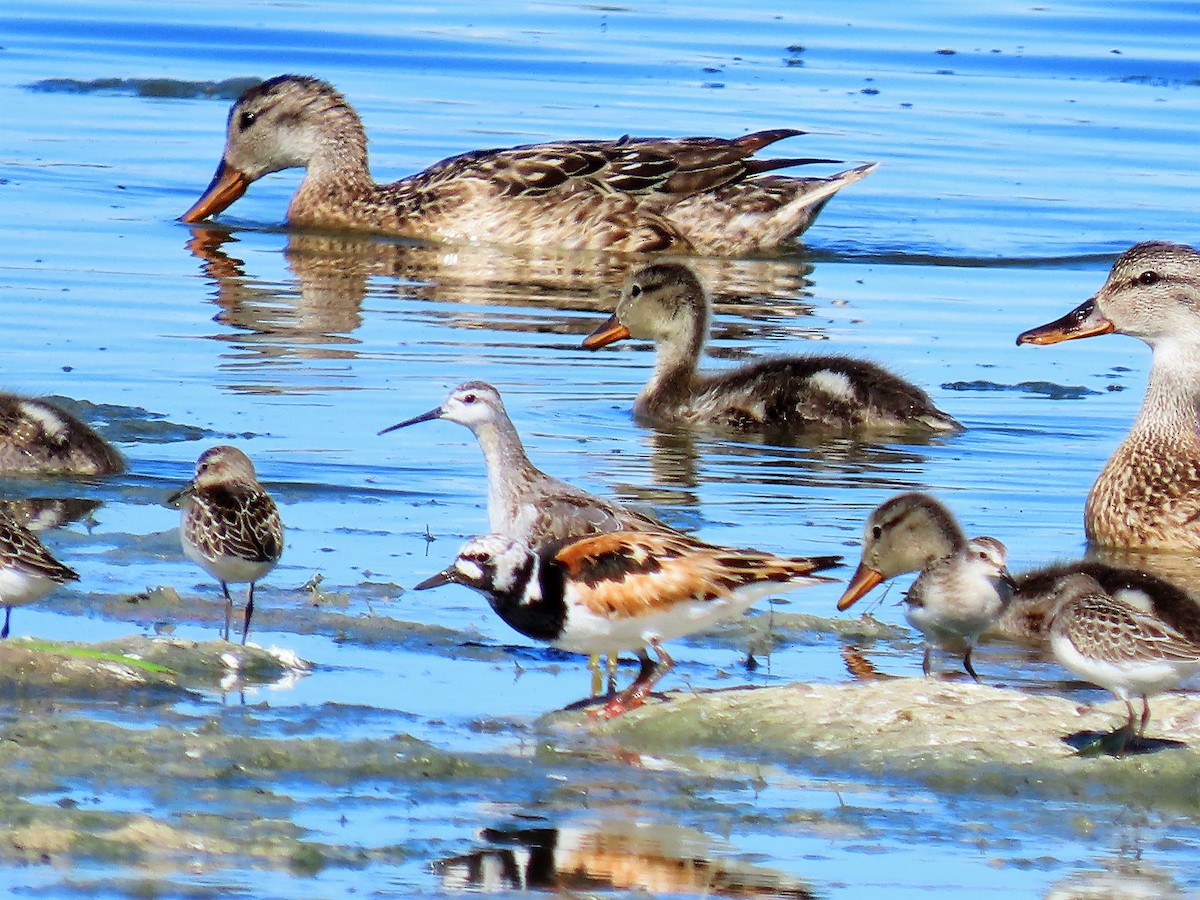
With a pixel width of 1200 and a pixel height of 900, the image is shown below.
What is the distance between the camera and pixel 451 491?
9664 mm

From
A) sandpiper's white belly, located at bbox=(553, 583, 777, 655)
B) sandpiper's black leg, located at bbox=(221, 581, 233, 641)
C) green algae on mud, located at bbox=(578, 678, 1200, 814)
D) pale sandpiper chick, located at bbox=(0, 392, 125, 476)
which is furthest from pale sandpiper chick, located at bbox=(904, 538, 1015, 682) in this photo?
pale sandpiper chick, located at bbox=(0, 392, 125, 476)

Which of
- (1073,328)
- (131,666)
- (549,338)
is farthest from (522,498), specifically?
(549,338)

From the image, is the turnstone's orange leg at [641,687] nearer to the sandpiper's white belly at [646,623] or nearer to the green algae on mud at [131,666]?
the sandpiper's white belly at [646,623]

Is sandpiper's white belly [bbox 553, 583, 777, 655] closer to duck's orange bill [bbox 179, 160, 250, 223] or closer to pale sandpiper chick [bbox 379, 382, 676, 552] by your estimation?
pale sandpiper chick [bbox 379, 382, 676, 552]

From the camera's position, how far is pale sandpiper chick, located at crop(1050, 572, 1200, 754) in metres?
6.29

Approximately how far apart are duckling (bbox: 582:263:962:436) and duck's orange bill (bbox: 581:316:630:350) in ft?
0.65

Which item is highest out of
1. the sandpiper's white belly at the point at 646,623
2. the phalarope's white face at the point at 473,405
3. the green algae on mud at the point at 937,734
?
the phalarope's white face at the point at 473,405

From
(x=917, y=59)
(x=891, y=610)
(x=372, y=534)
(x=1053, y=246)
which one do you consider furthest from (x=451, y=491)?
(x=917, y=59)

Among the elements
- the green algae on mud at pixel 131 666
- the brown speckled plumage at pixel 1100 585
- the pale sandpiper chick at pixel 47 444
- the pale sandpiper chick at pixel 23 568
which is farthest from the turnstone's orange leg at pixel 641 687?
the pale sandpiper chick at pixel 47 444

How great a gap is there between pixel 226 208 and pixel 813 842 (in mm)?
12631

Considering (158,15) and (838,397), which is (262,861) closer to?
(838,397)

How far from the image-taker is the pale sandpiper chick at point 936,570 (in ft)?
24.6

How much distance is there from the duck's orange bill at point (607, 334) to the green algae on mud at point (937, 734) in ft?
19.0

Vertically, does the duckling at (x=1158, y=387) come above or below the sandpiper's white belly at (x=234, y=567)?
above
